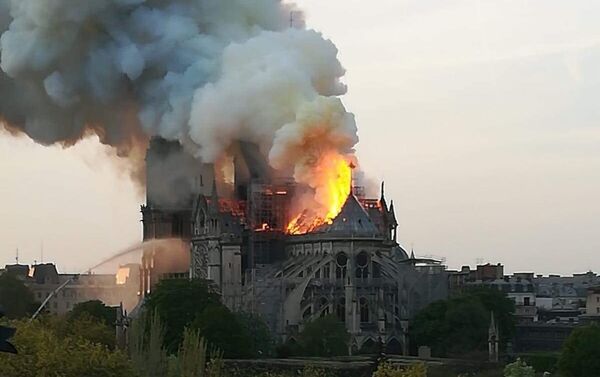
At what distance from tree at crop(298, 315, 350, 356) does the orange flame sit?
9.08 meters

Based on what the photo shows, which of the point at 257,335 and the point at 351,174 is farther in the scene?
the point at 351,174

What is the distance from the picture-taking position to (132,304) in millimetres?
101375

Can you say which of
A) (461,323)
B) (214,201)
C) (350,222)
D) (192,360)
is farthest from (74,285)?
(192,360)

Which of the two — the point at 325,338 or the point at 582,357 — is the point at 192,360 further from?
the point at 325,338

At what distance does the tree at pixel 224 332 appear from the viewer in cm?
6022

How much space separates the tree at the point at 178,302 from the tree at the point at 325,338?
3969 mm

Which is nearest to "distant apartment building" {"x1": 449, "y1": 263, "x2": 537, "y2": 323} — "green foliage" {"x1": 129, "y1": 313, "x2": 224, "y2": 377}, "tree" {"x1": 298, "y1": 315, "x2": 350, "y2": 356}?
"tree" {"x1": 298, "y1": 315, "x2": 350, "y2": 356}

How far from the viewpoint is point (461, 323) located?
7175cm

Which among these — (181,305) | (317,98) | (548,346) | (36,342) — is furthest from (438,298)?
(36,342)

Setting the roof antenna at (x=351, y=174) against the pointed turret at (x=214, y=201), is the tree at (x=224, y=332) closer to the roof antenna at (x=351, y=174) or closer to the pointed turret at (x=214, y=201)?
the roof antenna at (x=351, y=174)

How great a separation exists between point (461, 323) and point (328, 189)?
10446 mm

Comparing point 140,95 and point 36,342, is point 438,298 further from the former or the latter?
point 36,342

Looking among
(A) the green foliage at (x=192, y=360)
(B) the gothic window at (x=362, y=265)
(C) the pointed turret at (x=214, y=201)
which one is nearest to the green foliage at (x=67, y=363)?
(A) the green foliage at (x=192, y=360)

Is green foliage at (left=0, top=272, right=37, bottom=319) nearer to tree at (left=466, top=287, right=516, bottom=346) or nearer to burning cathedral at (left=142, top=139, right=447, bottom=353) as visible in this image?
burning cathedral at (left=142, top=139, right=447, bottom=353)
